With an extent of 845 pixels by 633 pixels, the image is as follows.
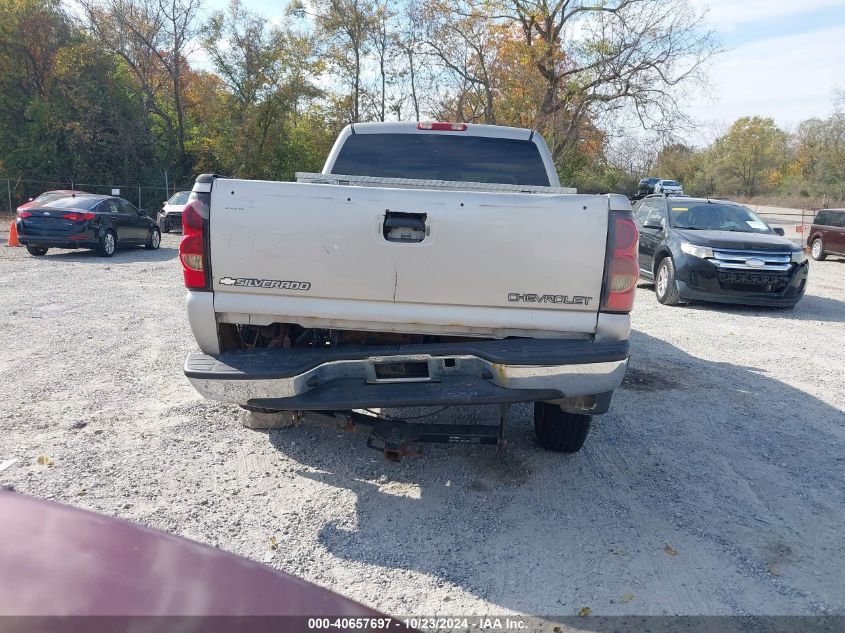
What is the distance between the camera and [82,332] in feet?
24.0

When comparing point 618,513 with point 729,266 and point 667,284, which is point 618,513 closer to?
point 729,266

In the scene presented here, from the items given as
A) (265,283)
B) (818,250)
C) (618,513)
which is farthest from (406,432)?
(818,250)

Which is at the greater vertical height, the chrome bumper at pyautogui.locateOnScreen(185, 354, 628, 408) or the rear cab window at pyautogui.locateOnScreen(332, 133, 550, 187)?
the rear cab window at pyautogui.locateOnScreen(332, 133, 550, 187)

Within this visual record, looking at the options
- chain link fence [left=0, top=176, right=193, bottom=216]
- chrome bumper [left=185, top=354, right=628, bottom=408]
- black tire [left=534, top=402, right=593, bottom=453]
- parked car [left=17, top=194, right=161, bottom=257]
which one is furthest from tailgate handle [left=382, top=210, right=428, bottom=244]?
chain link fence [left=0, top=176, right=193, bottom=216]

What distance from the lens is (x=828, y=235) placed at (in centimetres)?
1856

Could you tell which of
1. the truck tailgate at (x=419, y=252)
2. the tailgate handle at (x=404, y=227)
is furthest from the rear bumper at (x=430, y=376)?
the tailgate handle at (x=404, y=227)

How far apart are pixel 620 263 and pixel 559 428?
4.16 ft

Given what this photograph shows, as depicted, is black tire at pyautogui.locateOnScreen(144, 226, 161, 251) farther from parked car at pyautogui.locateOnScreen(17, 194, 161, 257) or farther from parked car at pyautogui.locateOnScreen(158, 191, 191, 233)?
parked car at pyautogui.locateOnScreen(158, 191, 191, 233)

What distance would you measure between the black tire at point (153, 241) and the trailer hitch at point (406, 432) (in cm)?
1556

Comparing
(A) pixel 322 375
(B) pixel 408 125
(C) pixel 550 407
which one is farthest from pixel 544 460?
(B) pixel 408 125

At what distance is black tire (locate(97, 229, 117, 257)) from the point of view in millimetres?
14898

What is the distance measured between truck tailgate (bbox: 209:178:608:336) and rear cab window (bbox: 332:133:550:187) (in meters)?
2.08

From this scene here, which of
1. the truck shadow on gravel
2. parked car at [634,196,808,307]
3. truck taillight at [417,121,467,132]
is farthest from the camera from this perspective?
parked car at [634,196,808,307]

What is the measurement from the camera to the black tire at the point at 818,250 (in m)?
18.9
